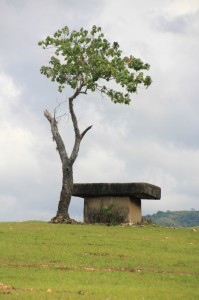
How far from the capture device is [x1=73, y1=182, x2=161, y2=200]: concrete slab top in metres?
34.5

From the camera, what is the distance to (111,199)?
35344 millimetres

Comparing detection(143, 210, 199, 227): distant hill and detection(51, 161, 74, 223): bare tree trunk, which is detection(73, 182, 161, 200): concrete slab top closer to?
A: detection(51, 161, 74, 223): bare tree trunk

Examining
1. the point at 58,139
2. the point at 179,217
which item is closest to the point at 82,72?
the point at 58,139

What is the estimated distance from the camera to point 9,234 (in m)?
27.0

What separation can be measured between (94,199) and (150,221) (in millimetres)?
4170

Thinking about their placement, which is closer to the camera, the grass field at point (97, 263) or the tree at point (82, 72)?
the grass field at point (97, 263)

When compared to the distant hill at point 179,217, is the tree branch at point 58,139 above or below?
below

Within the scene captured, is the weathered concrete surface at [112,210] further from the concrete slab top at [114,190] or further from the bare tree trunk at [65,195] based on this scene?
the bare tree trunk at [65,195]

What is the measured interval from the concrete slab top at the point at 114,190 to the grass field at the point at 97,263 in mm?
4209

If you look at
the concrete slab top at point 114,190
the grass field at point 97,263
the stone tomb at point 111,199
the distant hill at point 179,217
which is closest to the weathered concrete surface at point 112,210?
the stone tomb at point 111,199

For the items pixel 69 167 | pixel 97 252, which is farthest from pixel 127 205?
pixel 97 252

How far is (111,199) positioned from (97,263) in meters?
15.2

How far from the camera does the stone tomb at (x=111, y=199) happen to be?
34625 mm

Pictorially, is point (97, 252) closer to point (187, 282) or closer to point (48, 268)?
point (48, 268)
